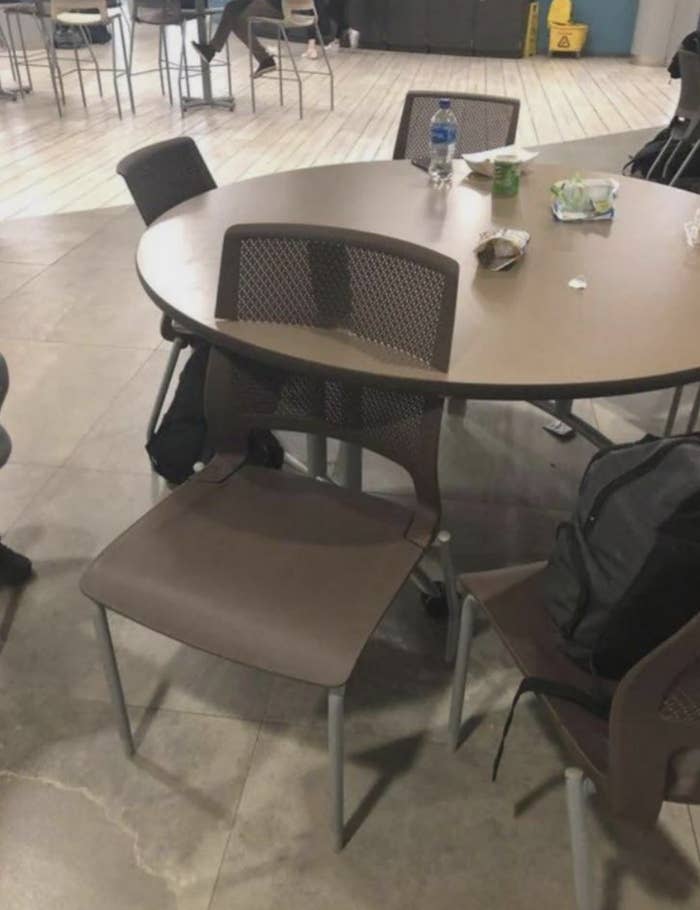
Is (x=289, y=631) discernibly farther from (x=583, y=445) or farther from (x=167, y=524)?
(x=583, y=445)

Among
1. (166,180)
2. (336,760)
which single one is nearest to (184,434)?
(166,180)

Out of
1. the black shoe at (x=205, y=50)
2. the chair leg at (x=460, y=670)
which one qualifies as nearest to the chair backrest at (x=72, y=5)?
the black shoe at (x=205, y=50)

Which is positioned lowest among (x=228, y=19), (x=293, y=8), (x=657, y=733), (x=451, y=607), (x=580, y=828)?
(x=451, y=607)

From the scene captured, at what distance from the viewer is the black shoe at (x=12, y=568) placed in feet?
6.24

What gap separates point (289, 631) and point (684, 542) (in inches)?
23.0

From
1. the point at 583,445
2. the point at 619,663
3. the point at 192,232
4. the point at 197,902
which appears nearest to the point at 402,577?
the point at 619,663

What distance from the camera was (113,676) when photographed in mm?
1412

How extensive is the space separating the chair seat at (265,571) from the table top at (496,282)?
1.07 ft

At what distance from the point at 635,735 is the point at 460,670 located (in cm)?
52

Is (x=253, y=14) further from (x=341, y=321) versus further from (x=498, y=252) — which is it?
(x=341, y=321)

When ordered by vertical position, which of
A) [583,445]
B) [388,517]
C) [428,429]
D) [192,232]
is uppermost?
[192,232]

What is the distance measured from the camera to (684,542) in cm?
98

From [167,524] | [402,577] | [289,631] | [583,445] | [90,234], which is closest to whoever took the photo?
[289,631]

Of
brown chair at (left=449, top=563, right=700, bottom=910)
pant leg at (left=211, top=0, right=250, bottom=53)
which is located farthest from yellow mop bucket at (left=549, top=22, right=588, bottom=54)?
brown chair at (left=449, top=563, right=700, bottom=910)
